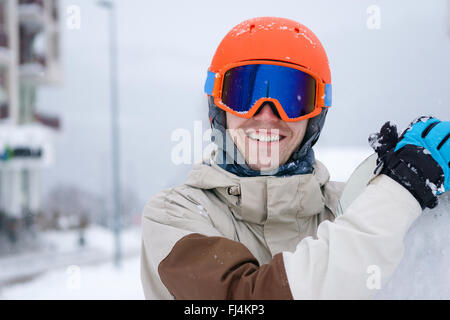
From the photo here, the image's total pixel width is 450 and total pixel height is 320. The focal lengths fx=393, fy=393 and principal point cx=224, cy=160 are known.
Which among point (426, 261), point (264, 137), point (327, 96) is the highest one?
point (327, 96)

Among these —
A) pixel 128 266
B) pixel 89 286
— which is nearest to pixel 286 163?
pixel 89 286

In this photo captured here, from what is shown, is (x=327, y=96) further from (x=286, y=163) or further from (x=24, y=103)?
(x=24, y=103)

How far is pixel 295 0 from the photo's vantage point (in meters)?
1.97

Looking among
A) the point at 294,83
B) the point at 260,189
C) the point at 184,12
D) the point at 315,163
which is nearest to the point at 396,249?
the point at 260,189

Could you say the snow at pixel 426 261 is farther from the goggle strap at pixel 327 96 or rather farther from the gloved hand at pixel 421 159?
the goggle strap at pixel 327 96

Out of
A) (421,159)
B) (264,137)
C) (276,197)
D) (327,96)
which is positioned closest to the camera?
(421,159)

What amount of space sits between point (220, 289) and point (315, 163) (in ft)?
2.23

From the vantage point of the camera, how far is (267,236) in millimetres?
1313

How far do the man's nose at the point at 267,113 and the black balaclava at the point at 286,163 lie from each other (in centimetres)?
15

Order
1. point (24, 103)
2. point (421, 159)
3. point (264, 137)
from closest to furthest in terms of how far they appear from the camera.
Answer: point (421, 159) < point (264, 137) < point (24, 103)

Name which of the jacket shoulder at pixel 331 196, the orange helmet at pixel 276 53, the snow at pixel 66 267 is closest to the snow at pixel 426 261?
the jacket shoulder at pixel 331 196

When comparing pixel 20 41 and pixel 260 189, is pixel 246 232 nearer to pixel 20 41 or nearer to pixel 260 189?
pixel 260 189

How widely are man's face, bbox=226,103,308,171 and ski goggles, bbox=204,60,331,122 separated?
0.04 m

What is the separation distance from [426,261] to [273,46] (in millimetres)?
872
